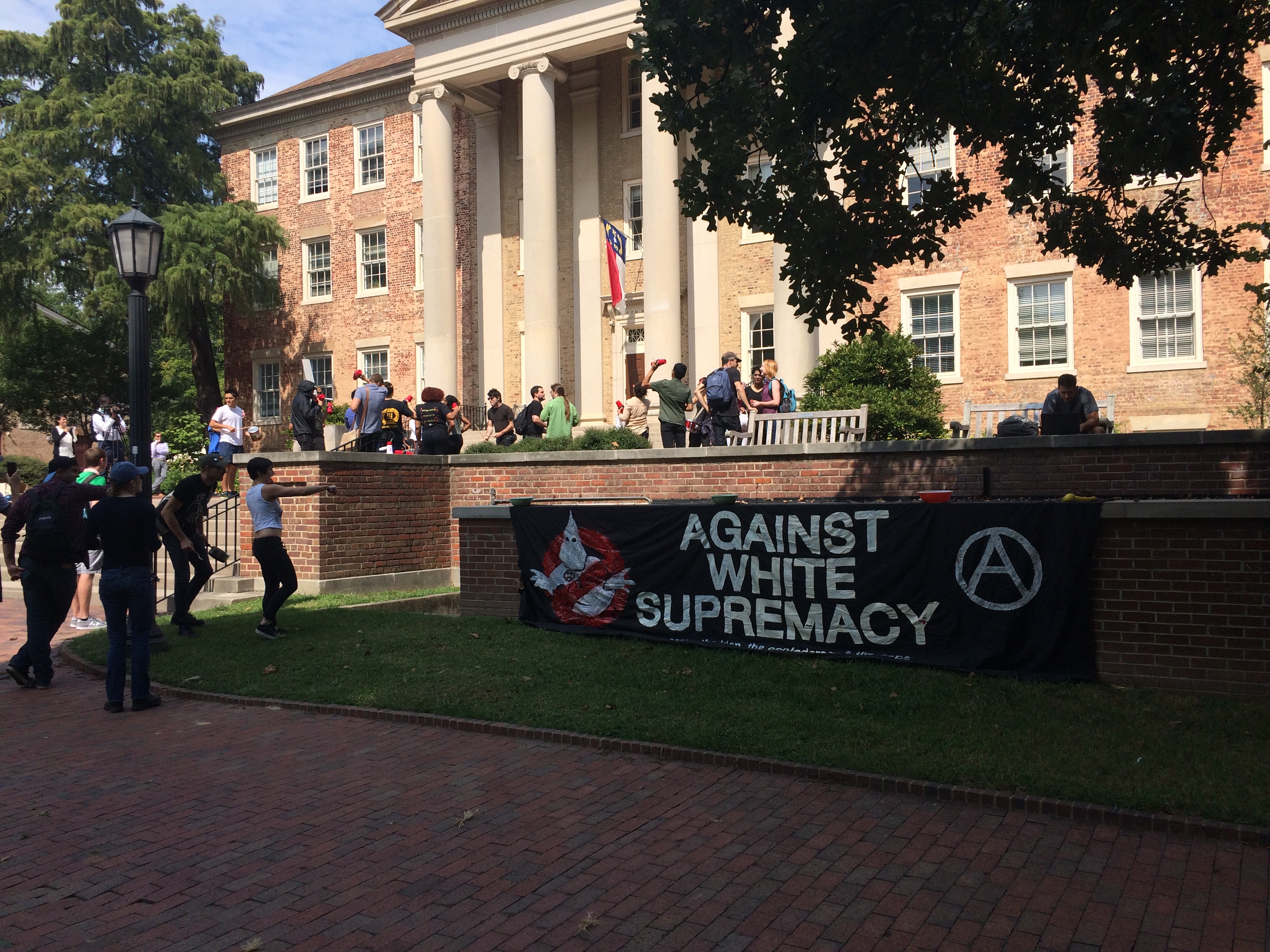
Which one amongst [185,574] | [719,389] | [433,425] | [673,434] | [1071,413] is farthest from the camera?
[433,425]

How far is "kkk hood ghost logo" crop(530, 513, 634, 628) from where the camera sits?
10234 mm

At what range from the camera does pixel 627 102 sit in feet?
96.3

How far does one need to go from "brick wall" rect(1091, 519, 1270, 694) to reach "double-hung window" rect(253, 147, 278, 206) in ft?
116

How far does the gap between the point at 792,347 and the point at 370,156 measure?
18.6 metres

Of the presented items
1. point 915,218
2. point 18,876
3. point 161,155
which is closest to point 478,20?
point 161,155

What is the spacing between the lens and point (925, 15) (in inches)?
317

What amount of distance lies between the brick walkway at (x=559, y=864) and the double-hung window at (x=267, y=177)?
33953mm

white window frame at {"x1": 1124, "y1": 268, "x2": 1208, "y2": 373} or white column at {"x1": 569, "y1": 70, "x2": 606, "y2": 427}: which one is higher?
white column at {"x1": 569, "y1": 70, "x2": 606, "y2": 427}

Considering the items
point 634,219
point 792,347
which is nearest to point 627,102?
point 634,219

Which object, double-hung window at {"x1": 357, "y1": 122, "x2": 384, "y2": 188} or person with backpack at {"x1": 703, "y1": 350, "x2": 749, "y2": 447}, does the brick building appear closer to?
double-hung window at {"x1": 357, "y1": 122, "x2": 384, "y2": 188}

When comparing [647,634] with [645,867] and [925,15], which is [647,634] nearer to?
[645,867]

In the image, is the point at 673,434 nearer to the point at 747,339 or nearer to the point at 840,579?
the point at 840,579

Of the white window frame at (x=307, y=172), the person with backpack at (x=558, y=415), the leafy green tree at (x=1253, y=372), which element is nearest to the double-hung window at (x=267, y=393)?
the white window frame at (x=307, y=172)

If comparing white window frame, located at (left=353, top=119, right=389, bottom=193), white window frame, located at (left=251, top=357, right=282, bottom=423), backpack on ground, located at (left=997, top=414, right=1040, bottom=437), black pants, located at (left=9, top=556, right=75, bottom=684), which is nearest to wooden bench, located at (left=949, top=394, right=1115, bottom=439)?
backpack on ground, located at (left=997, top=414, right=1040, bottom=437)
